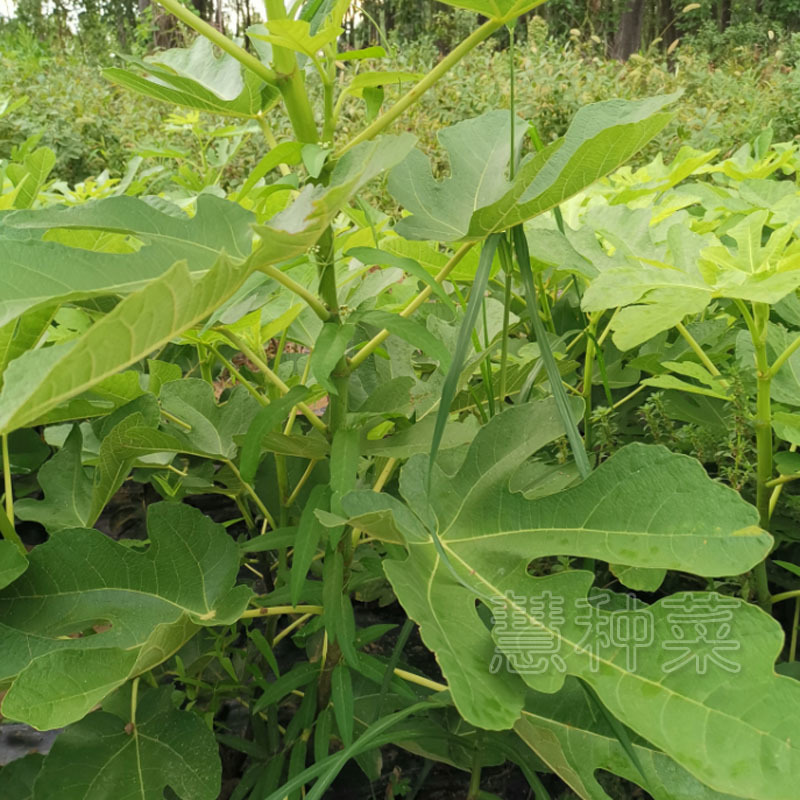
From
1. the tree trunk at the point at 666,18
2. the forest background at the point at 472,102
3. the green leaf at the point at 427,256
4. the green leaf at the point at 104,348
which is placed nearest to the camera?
the green leaf at the point at 104,348

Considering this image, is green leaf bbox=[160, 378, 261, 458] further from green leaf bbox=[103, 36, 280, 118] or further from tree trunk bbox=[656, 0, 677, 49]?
tree trunk bbox=[656, 0, 677, 49]

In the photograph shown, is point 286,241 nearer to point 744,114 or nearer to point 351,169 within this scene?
point 351,169

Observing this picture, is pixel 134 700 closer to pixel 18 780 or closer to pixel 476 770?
pixel 18 780

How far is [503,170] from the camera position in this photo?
771mm

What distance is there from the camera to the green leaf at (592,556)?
522 millimetres

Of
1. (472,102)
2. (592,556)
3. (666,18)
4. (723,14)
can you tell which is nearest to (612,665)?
(592,556)

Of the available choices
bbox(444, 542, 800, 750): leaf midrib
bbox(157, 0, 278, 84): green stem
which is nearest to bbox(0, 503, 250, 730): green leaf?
bbox(444, 542, 800, 750): leaf midrib

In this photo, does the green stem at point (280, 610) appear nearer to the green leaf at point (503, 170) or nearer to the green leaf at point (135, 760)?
the green leaf at point (135, 760)

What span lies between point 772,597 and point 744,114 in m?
4.92

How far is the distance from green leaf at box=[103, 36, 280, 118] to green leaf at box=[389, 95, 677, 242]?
0.16m

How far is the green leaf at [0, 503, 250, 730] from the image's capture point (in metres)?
0.71

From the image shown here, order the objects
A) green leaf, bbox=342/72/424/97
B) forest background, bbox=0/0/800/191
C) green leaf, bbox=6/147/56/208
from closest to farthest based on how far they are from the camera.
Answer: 1. green leaf, bbox=342/72/424/97
2. green leaf, bbox=6/147/56/208
3. forest background, bbox=0/0/800/191

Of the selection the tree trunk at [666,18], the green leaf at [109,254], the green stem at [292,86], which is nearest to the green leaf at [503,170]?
the green stem at [292,86]

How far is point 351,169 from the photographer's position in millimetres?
583
